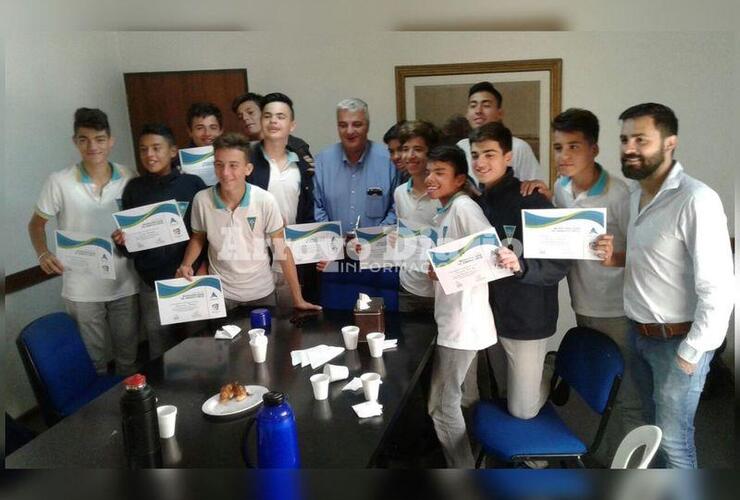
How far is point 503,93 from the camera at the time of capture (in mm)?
1479

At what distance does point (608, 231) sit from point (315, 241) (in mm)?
842

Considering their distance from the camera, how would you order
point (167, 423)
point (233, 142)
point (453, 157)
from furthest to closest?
point (233, 142), point (453, 157), point (167, 423)

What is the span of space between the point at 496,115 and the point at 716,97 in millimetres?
577

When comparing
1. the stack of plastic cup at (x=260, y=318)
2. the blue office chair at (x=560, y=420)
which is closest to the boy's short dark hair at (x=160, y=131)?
the stack of plastic cup at (x=260, y=318)

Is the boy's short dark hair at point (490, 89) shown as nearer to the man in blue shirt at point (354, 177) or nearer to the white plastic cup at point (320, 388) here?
the man in blue shirt at point (354, 177)

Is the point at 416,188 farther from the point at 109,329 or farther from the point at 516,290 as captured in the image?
the point at 109,329

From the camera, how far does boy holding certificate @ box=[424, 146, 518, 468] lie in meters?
1.53

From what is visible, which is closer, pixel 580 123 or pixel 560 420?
pixel 580 123

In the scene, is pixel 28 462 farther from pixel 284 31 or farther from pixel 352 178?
pixel 284 31

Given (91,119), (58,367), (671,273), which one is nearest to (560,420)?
(671,273)

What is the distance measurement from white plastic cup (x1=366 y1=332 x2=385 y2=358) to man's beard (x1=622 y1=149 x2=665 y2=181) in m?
0.83

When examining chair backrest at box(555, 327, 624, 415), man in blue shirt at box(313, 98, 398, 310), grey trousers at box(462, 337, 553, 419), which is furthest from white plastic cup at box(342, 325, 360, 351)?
chair backrest at box(555, 327, 624, 415)

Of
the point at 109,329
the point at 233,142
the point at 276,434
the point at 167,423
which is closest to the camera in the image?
the point at 276,434

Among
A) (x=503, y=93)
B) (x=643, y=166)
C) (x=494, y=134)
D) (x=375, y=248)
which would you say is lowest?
(x=375, y=248)
